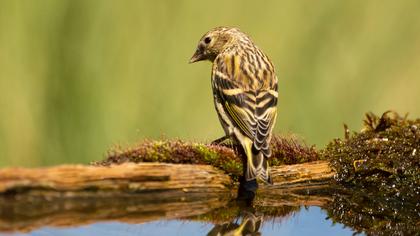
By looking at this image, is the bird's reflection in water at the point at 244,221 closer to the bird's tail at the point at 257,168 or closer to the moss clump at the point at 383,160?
the bird's tail at the point at 257,168

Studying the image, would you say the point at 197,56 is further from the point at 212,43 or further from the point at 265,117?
the point at 265,117

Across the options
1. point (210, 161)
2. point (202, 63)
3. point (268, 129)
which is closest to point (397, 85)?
point (202, 63)

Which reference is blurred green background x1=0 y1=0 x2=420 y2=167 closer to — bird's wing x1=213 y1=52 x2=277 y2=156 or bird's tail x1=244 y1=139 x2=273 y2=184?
bird's wing x1=213 y1=52 x2=277 y2=156

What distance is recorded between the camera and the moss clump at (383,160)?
4070mm

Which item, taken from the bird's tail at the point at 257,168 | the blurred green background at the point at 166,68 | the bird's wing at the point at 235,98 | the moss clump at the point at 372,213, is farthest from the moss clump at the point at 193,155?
the blurred green background at the point at 166,68

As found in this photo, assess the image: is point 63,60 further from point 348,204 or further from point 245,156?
point 348,204

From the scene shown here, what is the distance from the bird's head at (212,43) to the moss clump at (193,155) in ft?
4.17

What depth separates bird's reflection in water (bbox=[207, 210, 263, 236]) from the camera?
3.21 metres

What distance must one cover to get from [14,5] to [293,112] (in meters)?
1.66

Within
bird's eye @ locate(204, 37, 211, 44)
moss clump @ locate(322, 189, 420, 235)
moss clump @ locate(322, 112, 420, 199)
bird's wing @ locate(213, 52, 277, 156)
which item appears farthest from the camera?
bird's eye @ locate(204, 37, 211, 44)

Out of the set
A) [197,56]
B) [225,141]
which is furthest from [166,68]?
[225,141]

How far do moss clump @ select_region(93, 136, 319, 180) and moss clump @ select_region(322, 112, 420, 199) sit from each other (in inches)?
6.6

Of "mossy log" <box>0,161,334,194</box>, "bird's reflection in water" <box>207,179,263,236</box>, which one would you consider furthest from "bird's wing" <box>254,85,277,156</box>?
"bird's reflection in water" <box>207,179,263,236</box>

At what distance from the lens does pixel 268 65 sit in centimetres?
502
